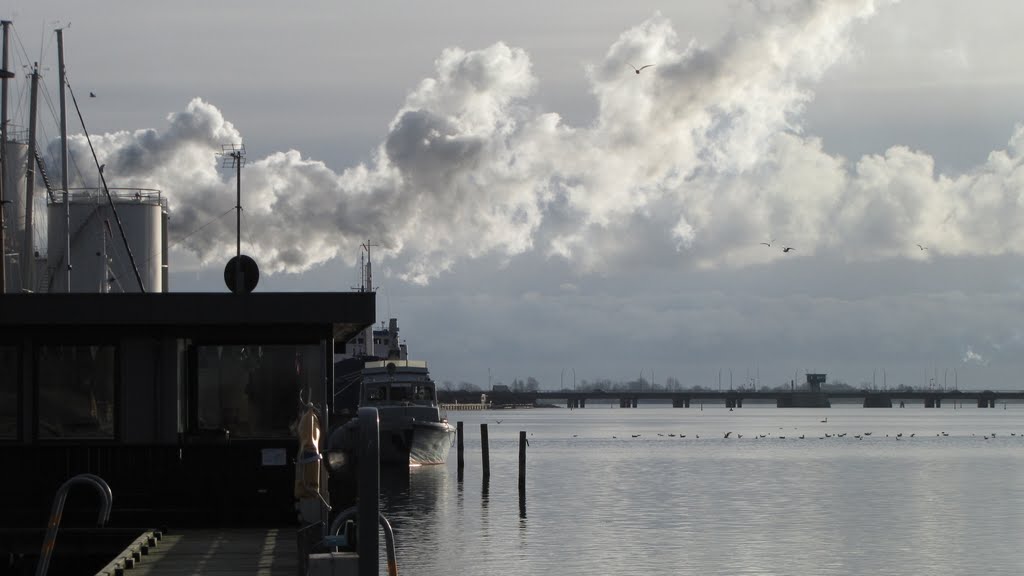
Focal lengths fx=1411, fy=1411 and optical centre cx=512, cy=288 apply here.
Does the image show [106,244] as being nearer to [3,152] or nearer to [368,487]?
[3,152]

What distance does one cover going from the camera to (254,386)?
1072 inches

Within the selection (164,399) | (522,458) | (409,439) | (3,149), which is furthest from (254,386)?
(409,439)

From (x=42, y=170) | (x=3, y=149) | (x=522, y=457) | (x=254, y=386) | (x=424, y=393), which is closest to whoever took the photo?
(x=254, y=386)

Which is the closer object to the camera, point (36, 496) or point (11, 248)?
point (36, 496)

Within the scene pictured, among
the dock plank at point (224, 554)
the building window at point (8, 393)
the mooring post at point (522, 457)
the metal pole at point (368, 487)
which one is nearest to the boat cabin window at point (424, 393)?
the mooring post at point (522, 457)

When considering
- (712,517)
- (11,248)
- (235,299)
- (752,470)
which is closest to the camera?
(235,299)

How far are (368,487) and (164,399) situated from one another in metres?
13.2

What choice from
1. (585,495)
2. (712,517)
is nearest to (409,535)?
(712,517)

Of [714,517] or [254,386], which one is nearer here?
[254,386]

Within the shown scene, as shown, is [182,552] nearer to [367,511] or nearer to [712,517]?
[367,511]

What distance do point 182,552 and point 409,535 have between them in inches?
1032

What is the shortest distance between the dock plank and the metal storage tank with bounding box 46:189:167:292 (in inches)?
2343

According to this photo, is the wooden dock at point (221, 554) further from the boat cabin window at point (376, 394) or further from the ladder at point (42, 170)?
the ladder at point (42, 170)

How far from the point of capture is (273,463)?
1061 inches
